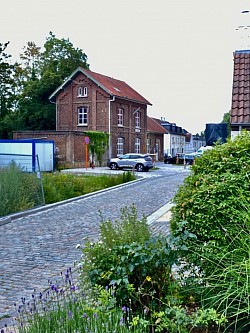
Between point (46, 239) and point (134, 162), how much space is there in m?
28.3

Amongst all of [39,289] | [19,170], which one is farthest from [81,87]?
[39,289]

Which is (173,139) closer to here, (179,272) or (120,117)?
(120,117)

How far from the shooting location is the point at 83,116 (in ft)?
148

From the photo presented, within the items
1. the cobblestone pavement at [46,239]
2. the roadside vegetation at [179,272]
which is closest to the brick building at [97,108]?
the cobblestone pavement at [46,239]

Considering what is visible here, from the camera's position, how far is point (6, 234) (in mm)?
9688

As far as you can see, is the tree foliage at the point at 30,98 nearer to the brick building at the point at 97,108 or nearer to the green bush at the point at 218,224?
the brick building at the point at 97,108

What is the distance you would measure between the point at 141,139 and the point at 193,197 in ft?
155

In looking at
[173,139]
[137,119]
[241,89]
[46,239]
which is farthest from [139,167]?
[173,139]

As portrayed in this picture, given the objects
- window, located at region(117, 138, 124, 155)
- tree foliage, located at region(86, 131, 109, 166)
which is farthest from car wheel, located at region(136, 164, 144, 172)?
window, located at region(117, 138, 124, 155)

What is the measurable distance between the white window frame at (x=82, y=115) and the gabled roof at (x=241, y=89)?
1333 inches

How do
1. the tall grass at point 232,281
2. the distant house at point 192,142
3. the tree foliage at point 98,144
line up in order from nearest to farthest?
the tall grass at point 232,281
the tree foliage at point 98,144
the distant house at point 192,142

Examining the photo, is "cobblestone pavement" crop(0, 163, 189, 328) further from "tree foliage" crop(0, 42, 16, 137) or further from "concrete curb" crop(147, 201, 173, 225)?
"tree foliage" crop(0, 42, 16, 137)

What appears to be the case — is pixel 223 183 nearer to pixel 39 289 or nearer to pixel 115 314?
pixel 115 314

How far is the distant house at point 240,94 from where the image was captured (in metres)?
9.88
